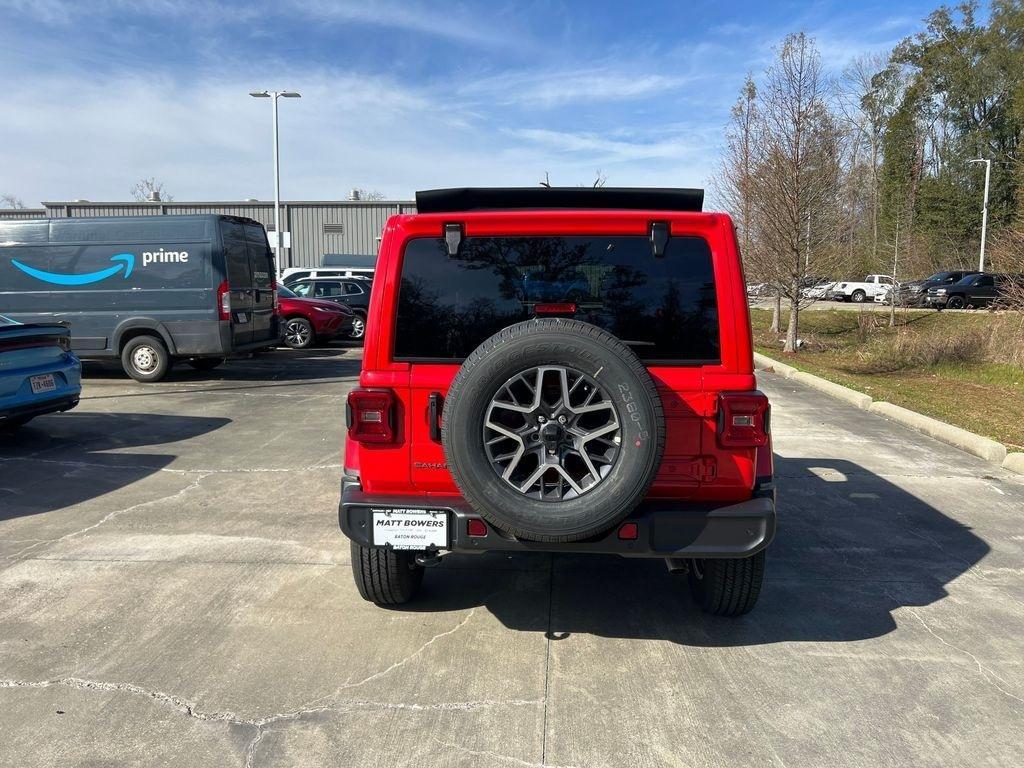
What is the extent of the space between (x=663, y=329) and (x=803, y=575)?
7.17 feet

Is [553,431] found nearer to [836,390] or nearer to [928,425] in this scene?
[928,425]

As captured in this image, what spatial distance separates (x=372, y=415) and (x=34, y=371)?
5871mm

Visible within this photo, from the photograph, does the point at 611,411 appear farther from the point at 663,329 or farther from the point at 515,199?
the point at 515,199

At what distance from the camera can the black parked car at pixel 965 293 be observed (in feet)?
111

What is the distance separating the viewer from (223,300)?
1206 cm

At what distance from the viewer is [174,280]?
12.1 m

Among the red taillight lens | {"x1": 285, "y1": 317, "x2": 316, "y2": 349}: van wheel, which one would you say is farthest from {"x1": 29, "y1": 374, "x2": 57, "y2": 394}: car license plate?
{"x1": 285, "y1": 317, "x2": 316, "y2": 349}: van wheel

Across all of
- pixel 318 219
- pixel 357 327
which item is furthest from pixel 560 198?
pixel 318 219

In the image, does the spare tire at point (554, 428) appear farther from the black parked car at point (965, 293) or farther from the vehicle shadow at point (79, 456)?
the black parked car at point (965, 293)

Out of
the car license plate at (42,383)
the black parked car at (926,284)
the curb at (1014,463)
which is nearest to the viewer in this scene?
the curb at (1014,463)

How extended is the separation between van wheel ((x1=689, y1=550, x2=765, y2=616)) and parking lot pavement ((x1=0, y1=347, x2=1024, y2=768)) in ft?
0.37

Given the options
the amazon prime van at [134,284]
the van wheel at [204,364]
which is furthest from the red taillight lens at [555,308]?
the van wheel at [204,364]

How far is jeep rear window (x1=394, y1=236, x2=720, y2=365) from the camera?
11.5 feet

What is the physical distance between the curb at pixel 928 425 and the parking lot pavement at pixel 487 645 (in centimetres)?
121
